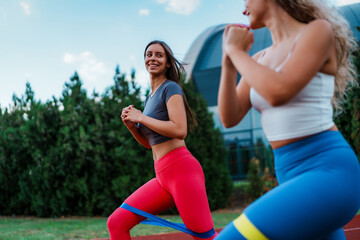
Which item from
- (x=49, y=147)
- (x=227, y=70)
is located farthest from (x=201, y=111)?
(x=227, y=70)

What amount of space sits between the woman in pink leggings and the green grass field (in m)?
3.85

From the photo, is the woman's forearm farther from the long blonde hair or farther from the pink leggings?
the long blonde hair

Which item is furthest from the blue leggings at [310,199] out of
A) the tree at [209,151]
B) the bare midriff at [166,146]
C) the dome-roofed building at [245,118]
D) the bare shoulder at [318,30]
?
the dome-roofed building at [245,118]

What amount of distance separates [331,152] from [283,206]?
271 mm

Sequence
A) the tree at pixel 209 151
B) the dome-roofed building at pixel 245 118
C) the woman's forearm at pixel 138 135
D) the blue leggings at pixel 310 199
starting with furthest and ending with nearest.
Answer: the dome-roofed building at pixel 245 118 < the tree at pixel 209 151 < the woman's forearm at pixel 138 135 < the blue leggings at pixel 310 199

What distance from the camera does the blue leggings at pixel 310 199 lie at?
1.11 metres

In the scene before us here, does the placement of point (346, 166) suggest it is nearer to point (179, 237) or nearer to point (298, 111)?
point (298, 111)

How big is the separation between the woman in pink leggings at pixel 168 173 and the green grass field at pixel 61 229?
12.6 ft

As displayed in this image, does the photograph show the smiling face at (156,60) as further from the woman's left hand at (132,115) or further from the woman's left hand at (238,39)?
the woman's left hand at (238,39)

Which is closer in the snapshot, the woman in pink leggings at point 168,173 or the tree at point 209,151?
the woman in pink leggings at point 168,173

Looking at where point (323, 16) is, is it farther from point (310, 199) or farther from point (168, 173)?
point (168, 173)

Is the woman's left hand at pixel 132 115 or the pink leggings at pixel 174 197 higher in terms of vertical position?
the woman's left hand at pixel 132 115

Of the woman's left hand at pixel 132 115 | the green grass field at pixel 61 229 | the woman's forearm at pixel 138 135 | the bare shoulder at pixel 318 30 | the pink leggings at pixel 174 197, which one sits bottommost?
the green grass field at pixel 61 229

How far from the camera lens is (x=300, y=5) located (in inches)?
54.0
